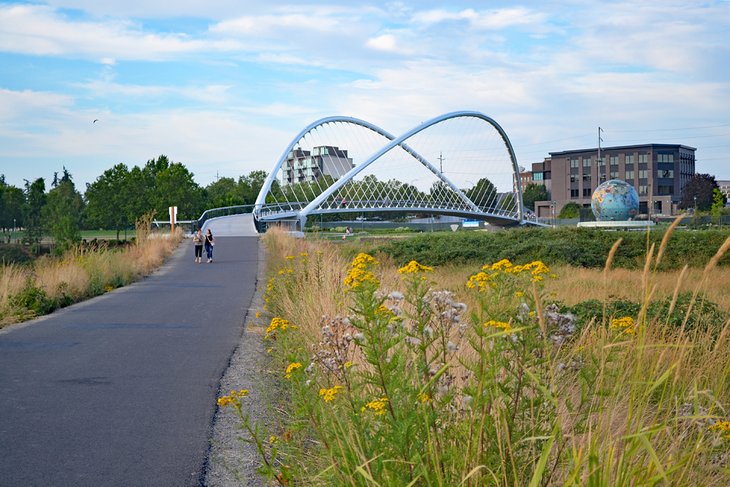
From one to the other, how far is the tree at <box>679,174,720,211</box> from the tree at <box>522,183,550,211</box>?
40.1 meters

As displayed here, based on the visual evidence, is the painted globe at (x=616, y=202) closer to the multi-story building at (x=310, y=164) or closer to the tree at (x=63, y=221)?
the multi-story building at (x=310, y=164)

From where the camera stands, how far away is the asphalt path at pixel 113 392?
527cm

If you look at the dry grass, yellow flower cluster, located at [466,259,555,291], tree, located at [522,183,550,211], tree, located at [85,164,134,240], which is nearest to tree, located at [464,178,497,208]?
tree, located at [522,183,550,211]

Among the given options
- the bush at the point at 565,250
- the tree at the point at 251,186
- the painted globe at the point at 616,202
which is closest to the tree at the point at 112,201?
the tree at the point at 251,186

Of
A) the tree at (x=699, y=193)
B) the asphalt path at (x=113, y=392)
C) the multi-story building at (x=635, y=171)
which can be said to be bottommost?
the asphalt path at (x=113, y=392)

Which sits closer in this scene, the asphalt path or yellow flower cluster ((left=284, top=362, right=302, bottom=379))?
yellow flower cluster ((left=284, top=362, right=302, bottom=379))

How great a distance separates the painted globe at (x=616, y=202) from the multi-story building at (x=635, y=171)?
51392 millimetres

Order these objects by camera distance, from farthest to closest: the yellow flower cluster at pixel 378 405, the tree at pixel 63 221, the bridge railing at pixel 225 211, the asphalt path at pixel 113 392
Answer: the bridge railing at pixel 225 211
the tree at pixel 63 221
the asphalt path at pixel 113 392
the yellow flower cluster at pixel 378 405

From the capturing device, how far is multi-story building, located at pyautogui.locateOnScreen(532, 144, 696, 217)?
12150cm

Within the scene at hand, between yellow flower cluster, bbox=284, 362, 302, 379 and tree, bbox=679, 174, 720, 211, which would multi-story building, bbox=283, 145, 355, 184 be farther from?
yellow flower cluster, bbox=284, 362, 302, 379

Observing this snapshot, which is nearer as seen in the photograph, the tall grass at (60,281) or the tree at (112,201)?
the tall grass at (60,281)

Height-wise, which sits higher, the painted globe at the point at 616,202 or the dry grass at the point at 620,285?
the painted globe at the point at 616,202

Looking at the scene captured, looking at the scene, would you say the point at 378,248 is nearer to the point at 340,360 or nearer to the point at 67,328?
the point at 67,328

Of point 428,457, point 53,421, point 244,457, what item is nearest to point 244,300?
point 53,421
